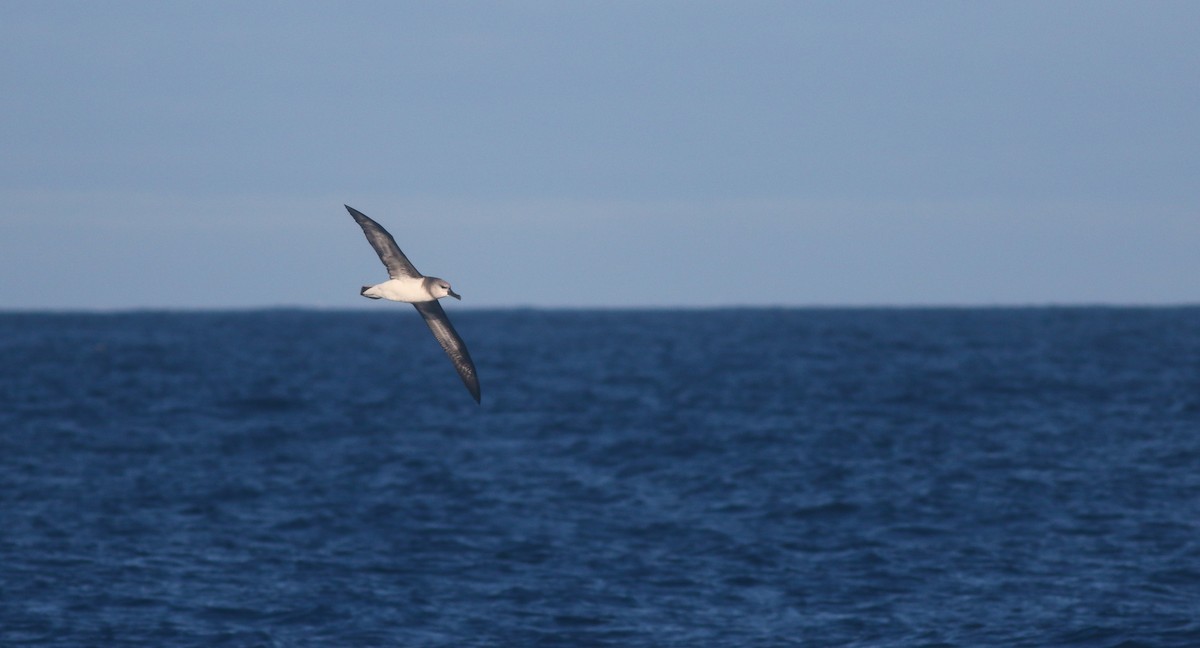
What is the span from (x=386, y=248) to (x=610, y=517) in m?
13.3

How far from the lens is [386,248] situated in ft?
49.1

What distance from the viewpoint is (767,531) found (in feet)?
84.5

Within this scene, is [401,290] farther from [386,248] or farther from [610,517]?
[610,517]

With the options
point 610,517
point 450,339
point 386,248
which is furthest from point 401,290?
point 610,517

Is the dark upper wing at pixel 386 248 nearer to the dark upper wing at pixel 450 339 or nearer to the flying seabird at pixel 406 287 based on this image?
the flying seabird at pixel 406 287

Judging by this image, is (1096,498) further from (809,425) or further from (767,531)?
(809,425)

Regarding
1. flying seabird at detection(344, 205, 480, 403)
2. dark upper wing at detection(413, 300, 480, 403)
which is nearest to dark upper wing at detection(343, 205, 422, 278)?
flying seabird at detection(344, 205, 480, 403)

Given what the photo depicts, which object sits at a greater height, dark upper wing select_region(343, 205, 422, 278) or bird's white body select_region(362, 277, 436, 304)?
dark upper wing select_region(343, 205, 422, 278)

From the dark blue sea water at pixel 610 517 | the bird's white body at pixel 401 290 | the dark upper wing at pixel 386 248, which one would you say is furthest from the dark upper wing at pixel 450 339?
the dark blue sea water at pixel 610 517

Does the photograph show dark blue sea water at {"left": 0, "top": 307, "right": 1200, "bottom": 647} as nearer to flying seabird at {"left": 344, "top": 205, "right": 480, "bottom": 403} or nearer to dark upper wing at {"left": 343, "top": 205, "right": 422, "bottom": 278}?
flying seabird at {"left": 344, "top": 205, "right": 480, "bottom": 403}

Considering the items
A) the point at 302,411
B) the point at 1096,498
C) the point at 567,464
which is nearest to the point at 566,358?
the point at 302,411

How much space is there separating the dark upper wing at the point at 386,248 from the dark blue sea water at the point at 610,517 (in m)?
6.13

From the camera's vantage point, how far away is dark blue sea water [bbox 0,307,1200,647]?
65.7 ft

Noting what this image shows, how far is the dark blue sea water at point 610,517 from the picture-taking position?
2003 centimetres
